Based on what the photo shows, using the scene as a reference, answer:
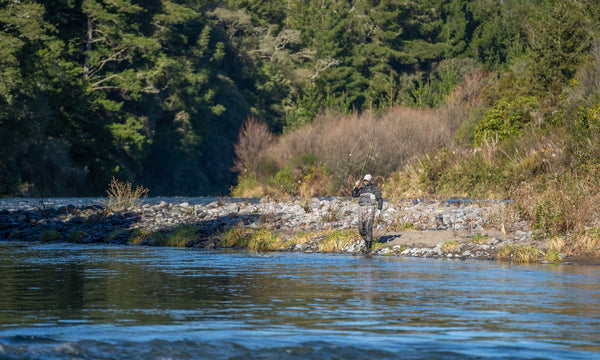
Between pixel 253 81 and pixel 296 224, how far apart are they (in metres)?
57.8

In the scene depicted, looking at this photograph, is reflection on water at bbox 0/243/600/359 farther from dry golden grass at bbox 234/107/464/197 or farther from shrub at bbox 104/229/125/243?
dry golden grass at bbox 234/107/464/197

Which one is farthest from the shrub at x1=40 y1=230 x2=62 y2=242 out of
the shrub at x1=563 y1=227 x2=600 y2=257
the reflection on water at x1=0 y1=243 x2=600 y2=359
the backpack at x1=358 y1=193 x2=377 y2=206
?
the shrub at x1=563 y1=227 x2=600 y2=257

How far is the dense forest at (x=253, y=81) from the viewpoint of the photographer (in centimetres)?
4503

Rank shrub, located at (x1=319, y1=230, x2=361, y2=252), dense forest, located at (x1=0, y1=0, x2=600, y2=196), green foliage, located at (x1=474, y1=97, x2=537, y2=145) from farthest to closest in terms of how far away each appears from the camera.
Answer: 1. dense forest, located at (x1=0, y1=0, x2=600, y2=196)
2. green foliage, located at (x1=474, y1=97, x2=537, y2=145)
3. shrub, located at (x1=319, y1=230, x2=361, y2=252)

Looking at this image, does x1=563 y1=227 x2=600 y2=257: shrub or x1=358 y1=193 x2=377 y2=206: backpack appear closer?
x1=563 y1=227 x2=600 y2=257: shrub

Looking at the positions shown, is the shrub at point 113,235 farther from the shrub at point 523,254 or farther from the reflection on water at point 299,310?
the shrub at point 523,254

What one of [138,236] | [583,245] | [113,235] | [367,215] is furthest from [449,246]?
[113,235]

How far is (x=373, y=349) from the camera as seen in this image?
8.44m

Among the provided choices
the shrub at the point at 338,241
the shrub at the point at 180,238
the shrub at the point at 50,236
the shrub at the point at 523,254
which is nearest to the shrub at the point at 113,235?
the shrub at the point at 50,236

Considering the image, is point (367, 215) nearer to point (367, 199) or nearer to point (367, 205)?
point (367, 205)

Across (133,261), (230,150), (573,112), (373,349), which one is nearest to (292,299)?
(373,349)

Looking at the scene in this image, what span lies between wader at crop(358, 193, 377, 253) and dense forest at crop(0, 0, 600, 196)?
51.4ft

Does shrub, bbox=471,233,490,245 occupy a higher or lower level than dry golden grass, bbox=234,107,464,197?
lower

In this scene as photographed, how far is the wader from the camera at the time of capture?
67.4 feet
